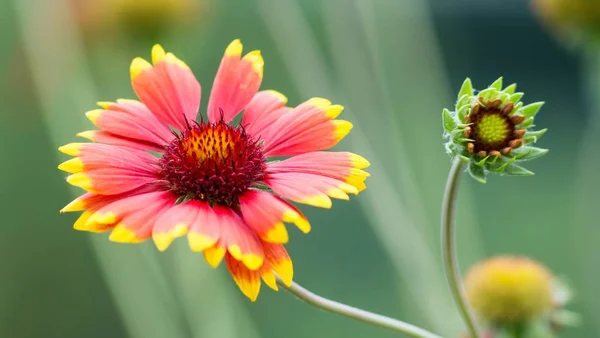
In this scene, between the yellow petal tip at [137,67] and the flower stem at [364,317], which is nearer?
the flower stem at [364,317]

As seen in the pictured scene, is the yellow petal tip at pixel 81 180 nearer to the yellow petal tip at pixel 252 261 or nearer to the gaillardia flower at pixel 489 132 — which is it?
the yellow petal tip at pixel 252 261

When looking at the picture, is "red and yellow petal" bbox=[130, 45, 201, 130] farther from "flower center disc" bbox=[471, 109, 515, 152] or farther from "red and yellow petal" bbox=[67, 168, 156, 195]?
"flower center disc" bbox=[471, 109, 515, 152]

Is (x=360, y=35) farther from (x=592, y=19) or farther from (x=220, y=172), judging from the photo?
(x=220, y=172)

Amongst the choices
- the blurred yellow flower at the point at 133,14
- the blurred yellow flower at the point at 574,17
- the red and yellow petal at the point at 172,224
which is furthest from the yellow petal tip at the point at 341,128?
the blurred yellow flower at the point at 133,14

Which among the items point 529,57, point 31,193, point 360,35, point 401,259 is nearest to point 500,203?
point 529,57

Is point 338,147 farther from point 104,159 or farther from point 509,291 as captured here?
point 104,159
